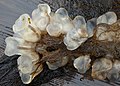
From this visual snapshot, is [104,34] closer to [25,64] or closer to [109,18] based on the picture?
[109,18]

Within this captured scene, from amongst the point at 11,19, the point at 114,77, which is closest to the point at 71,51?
the point at 114,77

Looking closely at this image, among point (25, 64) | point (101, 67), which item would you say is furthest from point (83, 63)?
point (25, 64)

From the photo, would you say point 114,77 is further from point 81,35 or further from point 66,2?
point 66,2

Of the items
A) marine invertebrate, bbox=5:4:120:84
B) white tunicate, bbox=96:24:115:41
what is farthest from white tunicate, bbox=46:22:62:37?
white tunicate, bbox=96:24:115:41

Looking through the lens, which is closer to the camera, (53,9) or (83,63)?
(83,63)

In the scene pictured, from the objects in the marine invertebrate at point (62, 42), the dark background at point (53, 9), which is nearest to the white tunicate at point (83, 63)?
the marine invertebrate at point (62, 42)
